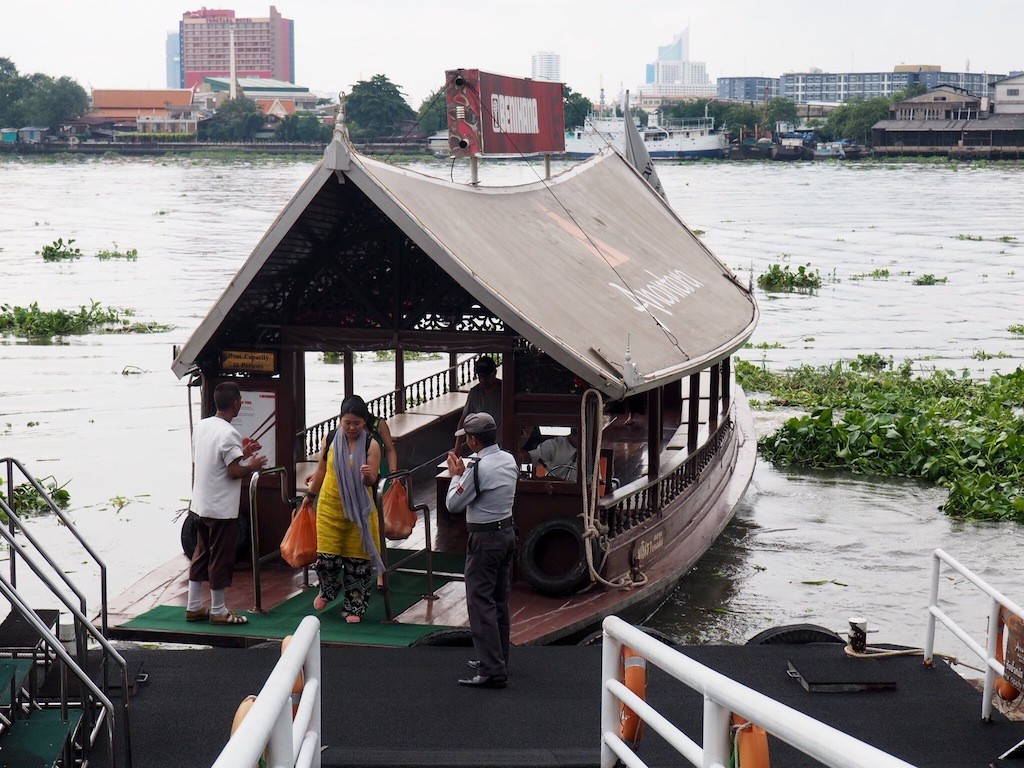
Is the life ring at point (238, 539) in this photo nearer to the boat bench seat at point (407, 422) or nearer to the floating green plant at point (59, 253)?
the boat bench seat at point (407, 422)

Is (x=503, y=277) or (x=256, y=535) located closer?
(x=256, y=535)

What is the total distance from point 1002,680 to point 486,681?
2.66 m

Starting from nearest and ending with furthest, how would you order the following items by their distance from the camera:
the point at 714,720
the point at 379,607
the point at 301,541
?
the point at 714,720 < the point at 301,541 < the point at 379,607

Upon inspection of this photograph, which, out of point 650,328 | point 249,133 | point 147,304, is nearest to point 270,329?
point 650,328

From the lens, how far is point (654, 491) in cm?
998

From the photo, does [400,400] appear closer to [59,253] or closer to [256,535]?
[256,535]

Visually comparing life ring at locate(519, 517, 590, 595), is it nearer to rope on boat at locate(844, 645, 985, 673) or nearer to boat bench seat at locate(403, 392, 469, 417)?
rope on boat at locate(844, 645, 985, 673)

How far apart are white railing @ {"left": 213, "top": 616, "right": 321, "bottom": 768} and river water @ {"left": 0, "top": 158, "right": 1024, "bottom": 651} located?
20.2 ft

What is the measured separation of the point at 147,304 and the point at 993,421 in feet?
69.6

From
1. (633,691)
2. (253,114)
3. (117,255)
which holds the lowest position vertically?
(633,691)

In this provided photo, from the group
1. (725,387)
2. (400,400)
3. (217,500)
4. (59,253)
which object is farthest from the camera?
(59,253)

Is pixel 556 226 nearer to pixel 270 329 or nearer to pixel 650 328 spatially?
pixel 650 328

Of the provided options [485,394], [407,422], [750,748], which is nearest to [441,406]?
[407,422]

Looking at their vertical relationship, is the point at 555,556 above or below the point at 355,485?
below
